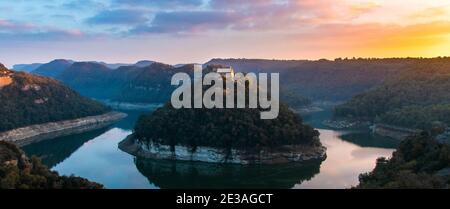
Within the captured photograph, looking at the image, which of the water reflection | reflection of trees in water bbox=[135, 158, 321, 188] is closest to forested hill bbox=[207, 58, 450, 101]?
the water reflection

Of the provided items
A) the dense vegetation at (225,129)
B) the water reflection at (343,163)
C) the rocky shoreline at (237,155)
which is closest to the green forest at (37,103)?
the dense vegetation at (225,129)

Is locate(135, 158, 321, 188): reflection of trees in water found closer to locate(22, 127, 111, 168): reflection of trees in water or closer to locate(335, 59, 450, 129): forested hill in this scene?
locate(22, 127, 111, 168): reflection of trees in water

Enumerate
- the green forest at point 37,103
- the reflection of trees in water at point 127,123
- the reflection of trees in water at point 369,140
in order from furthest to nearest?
the reflection of trees in water at point 127,123 → the green forest at point 37,103 → the reflection of trees in water at point 369,140

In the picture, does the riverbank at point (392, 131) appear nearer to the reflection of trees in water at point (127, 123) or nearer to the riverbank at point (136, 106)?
the reflection of trees in water at point (127, 123)

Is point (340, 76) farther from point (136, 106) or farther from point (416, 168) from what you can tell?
point (416, 168)
